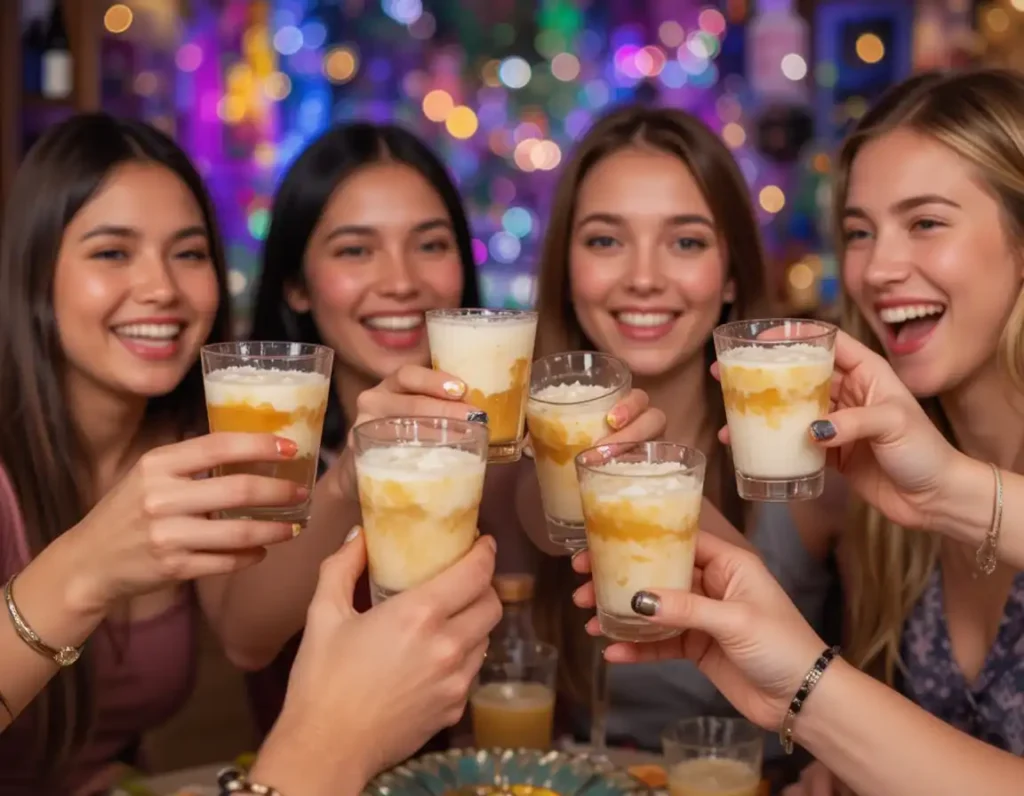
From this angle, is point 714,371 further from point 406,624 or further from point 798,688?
point 406,624

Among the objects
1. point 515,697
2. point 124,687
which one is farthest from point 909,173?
point 124,687

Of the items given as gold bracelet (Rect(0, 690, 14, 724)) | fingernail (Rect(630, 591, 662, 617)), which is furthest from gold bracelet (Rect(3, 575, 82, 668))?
fingernail (Rect(630, 591, 662, 617))

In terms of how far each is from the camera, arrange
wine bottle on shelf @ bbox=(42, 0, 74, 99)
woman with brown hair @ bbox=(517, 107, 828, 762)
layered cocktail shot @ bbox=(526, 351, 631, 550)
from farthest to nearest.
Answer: wine bottle on shelf @ bbox=(42, 0, 74, 99)
woman with brown hair @ bbox=(517, 107, 828, 762)
layered cocktail shot @ bbox=(526, 351, 631, 550)

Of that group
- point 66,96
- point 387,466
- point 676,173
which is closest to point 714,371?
point 387,466

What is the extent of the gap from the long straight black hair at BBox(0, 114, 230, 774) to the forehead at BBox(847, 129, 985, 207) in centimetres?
156

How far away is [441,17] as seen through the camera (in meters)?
7.16

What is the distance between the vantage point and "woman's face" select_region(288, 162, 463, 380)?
2.91 metres

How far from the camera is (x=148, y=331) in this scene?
2.57 meters

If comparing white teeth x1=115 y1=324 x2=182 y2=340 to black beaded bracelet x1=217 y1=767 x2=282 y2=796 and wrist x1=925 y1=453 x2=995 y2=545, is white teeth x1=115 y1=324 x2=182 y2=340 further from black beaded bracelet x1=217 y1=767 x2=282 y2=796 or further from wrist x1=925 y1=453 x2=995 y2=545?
wrist x1=925 y1=453 x2=995 y2=545

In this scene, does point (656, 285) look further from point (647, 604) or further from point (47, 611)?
point (47, 611)

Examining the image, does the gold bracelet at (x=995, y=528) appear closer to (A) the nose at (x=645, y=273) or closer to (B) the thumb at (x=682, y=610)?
(B) the thumb at (x=682, y=610)

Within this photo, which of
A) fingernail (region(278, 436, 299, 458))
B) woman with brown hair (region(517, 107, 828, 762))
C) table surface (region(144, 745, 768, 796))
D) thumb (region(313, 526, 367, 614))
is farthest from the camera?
woman with brown hair (region(517, 107, 828, 762))

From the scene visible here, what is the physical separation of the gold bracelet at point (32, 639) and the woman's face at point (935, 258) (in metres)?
1.63

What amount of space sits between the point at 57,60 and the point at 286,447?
4.52 m
